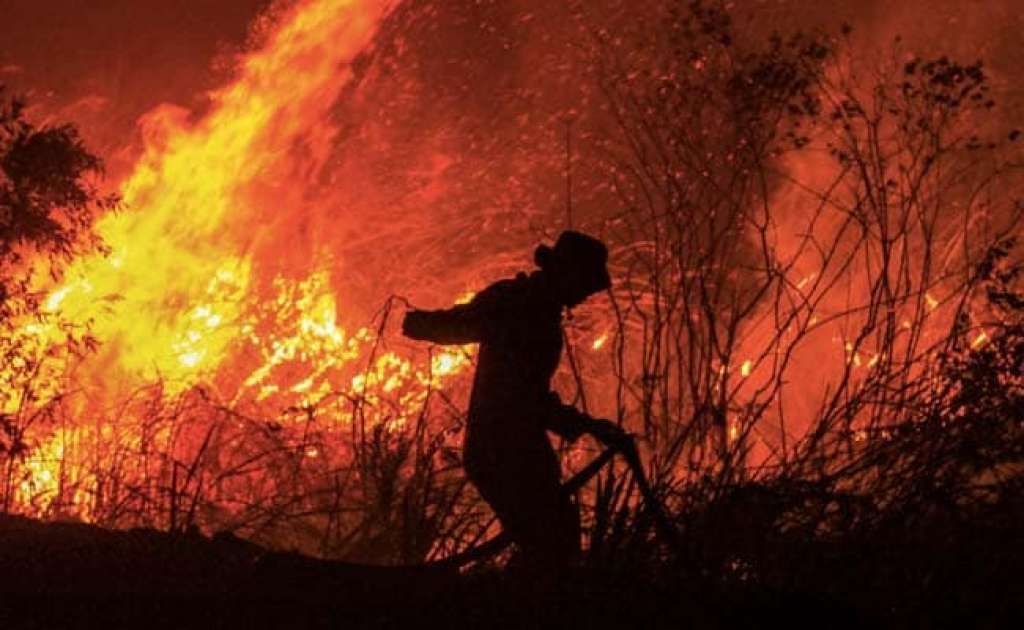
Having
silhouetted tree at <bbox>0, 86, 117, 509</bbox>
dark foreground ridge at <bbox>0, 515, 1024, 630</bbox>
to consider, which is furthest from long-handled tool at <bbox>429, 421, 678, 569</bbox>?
silhouetted tree at <bbox>0, 86, 117, 509</bbox>

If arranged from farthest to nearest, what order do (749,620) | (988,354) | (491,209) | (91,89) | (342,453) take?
(91,89) < (491,209) < (342,453) < (988,354) < (749,620)

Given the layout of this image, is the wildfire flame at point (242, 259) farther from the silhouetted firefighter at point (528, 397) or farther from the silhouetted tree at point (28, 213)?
the silhouetted firefighter at point (528, 397)

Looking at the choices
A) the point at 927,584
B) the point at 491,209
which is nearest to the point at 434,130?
the point at 491,209

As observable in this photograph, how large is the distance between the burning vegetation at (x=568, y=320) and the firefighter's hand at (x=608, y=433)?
96 centimetres

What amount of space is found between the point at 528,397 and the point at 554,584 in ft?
2.70

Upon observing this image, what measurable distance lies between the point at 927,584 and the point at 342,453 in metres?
6.50

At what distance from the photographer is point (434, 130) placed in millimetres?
15977

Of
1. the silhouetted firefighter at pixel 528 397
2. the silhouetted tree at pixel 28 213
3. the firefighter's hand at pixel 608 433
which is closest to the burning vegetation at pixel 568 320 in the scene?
the silhouetted tree at pixel 28 213

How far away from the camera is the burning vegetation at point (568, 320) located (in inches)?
312

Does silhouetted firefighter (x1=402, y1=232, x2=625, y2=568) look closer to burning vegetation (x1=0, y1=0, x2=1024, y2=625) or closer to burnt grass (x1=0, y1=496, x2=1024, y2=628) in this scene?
burnt grass (x1=0, y1=496, x2=1024, y2=628)

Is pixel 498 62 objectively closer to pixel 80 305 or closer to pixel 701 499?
pixel 80 305

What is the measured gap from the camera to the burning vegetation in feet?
26.0

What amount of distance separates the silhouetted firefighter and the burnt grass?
0.25 m

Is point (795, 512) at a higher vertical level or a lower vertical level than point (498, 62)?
lower
